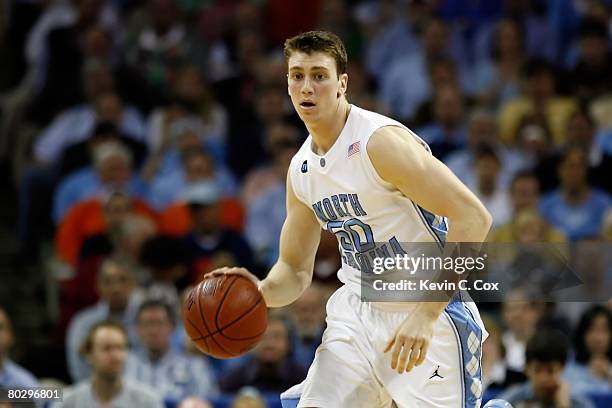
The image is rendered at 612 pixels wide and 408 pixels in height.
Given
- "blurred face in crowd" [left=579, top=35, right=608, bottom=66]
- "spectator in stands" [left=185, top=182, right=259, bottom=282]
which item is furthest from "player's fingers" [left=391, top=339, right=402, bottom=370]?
"blurred face in crowd" [left=579, top=35, right=608, bottom=66]

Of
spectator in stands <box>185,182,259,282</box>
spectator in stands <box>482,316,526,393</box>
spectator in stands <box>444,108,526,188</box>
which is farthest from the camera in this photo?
spectator in stands <box>444,108,526,188</box>

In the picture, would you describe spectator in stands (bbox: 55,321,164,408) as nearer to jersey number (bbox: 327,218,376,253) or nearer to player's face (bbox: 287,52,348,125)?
jersey number (bbox: 327,218,376,253)

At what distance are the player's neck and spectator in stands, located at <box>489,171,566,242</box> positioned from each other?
13.6 ft

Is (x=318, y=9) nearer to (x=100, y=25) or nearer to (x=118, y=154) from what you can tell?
(x=100, y=25)

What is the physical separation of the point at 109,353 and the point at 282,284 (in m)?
2.53

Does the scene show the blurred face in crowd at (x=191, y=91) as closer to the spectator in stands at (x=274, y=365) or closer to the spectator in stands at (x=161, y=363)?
the spectator in stands at (x=161, y=363)

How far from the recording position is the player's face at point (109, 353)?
318 inches

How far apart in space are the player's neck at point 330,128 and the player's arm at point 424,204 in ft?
1.18

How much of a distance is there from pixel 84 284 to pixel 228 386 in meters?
1.94

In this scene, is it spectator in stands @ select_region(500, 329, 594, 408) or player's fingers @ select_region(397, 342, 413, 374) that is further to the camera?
spectator in stands @ select_region(500, 329, 594, 408)

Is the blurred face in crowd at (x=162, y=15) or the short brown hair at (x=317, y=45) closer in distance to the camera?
the short brown hair at (x=317, y=45)

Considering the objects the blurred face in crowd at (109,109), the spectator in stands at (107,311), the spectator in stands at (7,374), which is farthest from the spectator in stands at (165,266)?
the blurred face in crowd at (109,109)

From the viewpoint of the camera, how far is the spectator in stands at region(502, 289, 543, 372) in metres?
8.88

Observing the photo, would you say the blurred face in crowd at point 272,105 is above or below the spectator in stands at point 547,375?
above
